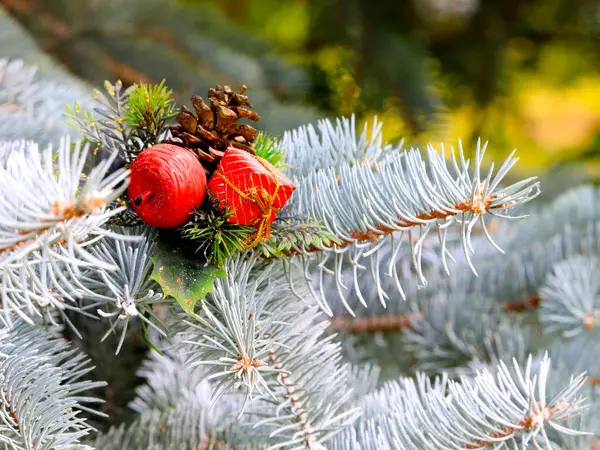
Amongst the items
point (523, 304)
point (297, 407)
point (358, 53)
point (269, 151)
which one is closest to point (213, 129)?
point (269, 151)

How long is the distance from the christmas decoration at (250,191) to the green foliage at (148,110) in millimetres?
46

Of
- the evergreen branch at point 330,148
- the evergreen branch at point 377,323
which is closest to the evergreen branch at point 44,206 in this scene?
the evergreen branch at point 330,148

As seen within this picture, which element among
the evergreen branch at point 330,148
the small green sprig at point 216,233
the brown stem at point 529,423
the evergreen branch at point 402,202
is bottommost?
the brown stem at point 529,423

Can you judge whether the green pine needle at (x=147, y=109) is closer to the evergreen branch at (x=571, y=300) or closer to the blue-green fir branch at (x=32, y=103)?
the blue-green fir branch at (x=32, y=103)

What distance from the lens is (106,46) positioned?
878mm

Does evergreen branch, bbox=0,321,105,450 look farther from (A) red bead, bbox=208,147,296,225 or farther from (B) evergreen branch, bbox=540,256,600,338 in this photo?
(B) evergreen branch, bbox=540,256,600,338

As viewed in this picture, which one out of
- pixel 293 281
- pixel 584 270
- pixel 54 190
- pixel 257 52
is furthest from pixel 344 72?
pixel 54 190

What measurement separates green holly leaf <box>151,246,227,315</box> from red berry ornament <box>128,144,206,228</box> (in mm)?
16

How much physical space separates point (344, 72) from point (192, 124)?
2.29 feet

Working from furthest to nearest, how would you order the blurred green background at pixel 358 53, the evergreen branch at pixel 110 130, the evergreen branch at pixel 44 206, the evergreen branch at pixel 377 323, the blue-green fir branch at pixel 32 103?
the blurred green background at pixel 358 53, the evergreen branch at pixel 377 323, the blue-green fir branch at pixel 32 103, the evergreen branch at pixel 110 130, the evergreen branch at pixel 44 206

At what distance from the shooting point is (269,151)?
325mm

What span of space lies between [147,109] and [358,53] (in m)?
0.78

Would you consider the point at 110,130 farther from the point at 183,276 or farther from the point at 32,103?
the point at 32,103

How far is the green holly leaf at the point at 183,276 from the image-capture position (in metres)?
0.27
